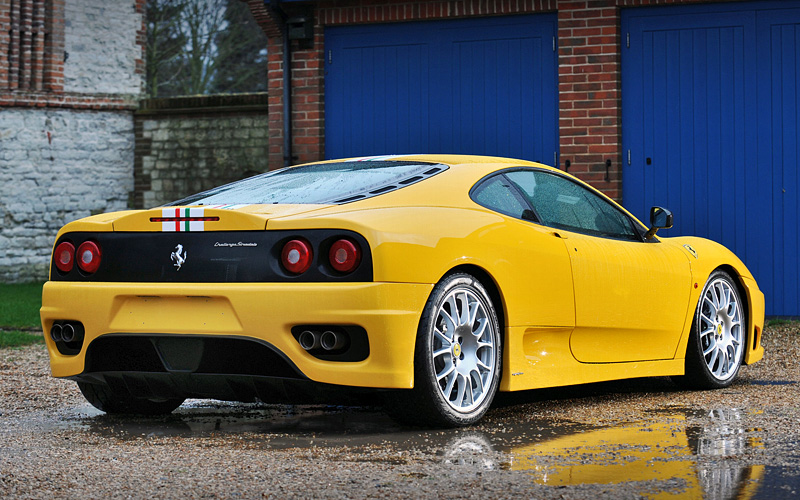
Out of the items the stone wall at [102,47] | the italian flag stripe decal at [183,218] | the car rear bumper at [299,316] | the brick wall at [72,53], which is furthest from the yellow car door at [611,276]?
the stone wall at [102,47]

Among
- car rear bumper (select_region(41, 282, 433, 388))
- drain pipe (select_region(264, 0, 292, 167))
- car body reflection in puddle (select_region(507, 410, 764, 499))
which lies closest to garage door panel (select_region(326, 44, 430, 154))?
drain pipe (select_region(264, 0, 292, 167))

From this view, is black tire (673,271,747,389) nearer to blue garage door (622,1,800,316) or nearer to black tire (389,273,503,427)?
black tire (389,273,503,427)

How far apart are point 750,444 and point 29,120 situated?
1645cm

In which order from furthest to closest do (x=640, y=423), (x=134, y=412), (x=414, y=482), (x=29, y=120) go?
(x=29, y=120) < (x=134, y=412) < (x=640, y=423) < (x=414, y=482)

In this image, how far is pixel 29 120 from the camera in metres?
18.7

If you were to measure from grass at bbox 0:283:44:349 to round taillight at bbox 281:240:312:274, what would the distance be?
5296 millimetres

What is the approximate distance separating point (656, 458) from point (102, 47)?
1748cm

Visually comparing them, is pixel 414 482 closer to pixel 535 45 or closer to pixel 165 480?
pixel 165 480

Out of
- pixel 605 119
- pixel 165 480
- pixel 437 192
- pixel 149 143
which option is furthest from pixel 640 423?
pixel 149 143

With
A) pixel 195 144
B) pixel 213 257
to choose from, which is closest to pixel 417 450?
pixel 213 257

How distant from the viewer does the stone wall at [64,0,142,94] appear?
770 inches

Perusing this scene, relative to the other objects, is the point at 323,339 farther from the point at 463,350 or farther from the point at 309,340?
the point at 463,350

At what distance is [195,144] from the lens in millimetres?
18078

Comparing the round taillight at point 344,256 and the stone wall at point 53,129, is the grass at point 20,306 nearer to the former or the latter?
the stone wall at point 53,129
